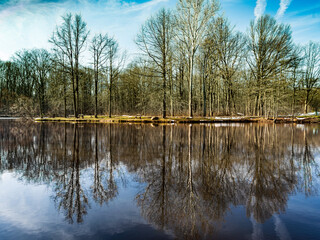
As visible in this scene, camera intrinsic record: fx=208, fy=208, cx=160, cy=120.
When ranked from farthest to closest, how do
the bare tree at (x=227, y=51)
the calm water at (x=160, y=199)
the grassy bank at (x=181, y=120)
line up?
the bare tree at (x=227, y=51) → the grassy bank at (x=181, y=120) → the calm water at (x=160, y=199)

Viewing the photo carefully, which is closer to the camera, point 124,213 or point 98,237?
point 98,237

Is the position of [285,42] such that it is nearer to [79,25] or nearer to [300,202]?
[79,25]

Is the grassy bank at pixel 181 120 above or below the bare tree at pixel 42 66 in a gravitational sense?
below

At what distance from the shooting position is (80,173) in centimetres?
513

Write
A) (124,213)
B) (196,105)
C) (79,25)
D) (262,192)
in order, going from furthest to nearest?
(196,105) → (79,25) → (262,192) → (124,213)

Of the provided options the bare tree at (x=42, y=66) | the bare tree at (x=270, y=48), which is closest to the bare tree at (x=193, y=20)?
the bare tree at (x=270, y=48)

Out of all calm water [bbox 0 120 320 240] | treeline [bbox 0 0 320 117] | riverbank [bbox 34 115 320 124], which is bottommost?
calm water [bbox 0 120 320 240]

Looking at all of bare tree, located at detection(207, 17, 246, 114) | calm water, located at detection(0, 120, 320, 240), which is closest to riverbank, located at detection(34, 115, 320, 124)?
bare tree, located at detection(207, 17, 246, 114)

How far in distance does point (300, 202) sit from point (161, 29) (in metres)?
26.3

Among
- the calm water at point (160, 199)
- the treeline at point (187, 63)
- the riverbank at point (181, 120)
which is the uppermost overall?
the treeline at point (187, 63)

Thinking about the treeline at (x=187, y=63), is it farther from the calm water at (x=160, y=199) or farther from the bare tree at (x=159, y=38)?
the calm water at (x=160, y=199)

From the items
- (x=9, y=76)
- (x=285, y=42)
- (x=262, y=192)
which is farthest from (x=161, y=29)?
(x=9, y=76)

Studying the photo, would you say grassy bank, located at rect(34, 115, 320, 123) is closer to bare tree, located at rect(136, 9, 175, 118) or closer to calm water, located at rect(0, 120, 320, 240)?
bare tree, located at rect(136, 9, 175, 118)

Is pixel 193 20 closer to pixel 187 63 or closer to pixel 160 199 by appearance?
pixel 187 63
